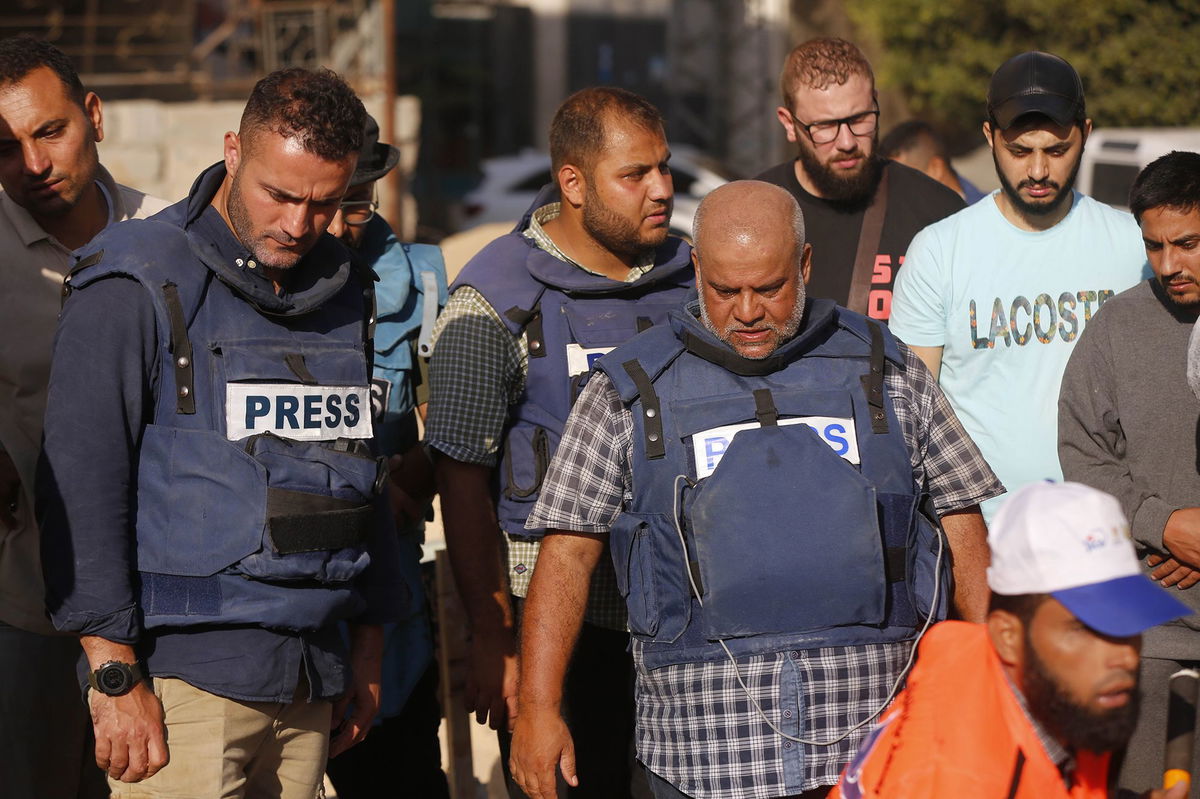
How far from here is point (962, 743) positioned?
2.11 m

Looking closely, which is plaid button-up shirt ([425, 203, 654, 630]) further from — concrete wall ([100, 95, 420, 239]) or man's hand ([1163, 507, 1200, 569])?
concrete wall ([100, 95, 420, 239])

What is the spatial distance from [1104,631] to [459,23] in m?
20.5

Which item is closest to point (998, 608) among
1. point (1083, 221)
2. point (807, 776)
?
point (807, 776)

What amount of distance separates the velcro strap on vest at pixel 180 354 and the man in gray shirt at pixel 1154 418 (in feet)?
7.37

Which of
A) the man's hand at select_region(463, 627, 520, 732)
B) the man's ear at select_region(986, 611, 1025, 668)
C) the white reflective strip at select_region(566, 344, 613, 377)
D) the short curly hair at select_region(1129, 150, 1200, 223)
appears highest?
the short curly hair at select_region(1129, 150, 1200, 223)

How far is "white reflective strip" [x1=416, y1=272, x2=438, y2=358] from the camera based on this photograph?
13.4ft

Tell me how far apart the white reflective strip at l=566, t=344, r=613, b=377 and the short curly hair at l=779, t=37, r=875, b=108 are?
1342 millimetres

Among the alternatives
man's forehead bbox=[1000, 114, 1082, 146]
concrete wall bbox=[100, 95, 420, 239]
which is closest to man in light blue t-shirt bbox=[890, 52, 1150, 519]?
man's forehead bbox=[1000, 114, 1082, 146]

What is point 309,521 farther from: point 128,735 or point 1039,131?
point 1039,131

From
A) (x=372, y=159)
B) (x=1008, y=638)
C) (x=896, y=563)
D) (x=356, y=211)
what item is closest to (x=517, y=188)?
(x=372, y=159)

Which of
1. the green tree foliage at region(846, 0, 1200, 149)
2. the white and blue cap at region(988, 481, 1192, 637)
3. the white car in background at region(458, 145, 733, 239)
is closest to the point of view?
the white and blue cap at region(988, 481, 1192, 637)

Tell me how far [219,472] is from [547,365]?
1189 mm

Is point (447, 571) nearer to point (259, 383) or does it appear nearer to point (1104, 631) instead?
point (259, 383)

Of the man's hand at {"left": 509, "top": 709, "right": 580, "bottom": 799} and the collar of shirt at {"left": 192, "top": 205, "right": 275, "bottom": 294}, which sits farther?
the man's hand at {"left": 509, "top": 709, "right": 580, "bottom": 799}
